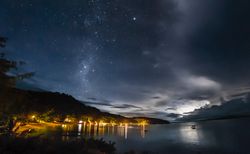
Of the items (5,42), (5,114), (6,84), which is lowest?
(5,114)

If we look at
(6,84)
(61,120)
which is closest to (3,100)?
(6,84)

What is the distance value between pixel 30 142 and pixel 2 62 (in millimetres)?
9736

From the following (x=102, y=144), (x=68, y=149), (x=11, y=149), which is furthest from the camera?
(x=102, y=144)

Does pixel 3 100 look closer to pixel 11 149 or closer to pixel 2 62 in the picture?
pixel 2 62

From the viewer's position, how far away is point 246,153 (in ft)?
195

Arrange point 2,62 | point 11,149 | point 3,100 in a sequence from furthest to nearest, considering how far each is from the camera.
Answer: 1. point 3,100
2. point 2,62
3. point 11,149

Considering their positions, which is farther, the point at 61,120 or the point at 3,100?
the point at 61,120

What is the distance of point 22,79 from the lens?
19.6 metres

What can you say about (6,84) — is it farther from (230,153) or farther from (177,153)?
(230,153)

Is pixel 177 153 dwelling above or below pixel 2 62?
below

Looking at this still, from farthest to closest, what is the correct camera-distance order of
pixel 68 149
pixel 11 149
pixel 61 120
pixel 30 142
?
pixel 61 120, pixel 68 149, pixel 30 142, pixel 11 149

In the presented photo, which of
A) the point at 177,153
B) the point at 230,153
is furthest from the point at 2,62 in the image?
the point at 230,153

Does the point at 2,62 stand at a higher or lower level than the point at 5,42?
lower

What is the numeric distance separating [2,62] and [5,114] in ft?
36.8
